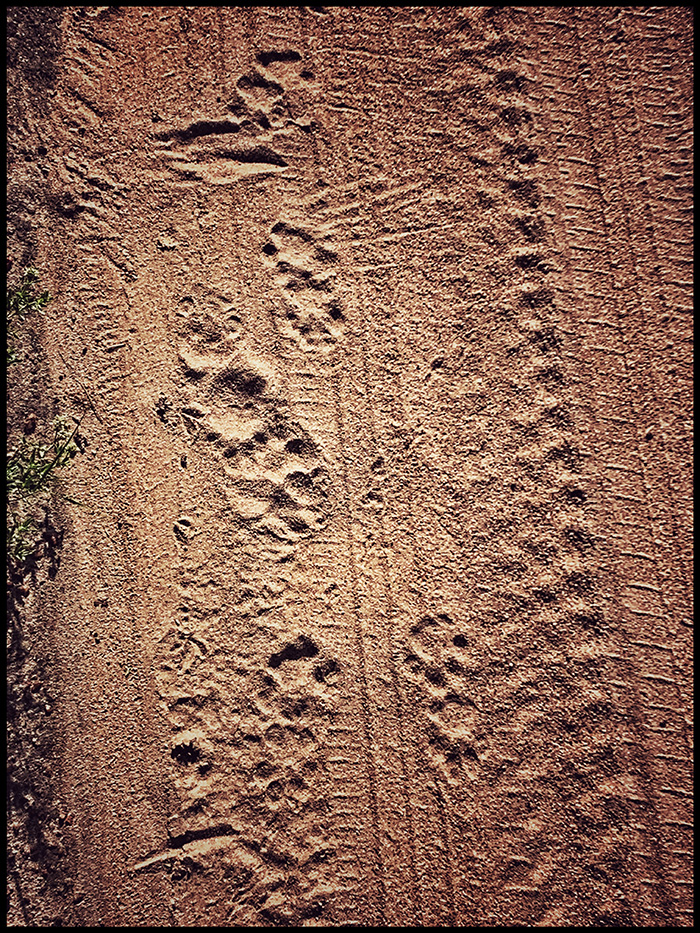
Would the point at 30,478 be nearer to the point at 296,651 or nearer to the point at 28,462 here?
the point at 28,462

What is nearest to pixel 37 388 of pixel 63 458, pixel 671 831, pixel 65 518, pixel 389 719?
pixel 63 458

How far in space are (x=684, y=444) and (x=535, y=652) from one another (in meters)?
1.05

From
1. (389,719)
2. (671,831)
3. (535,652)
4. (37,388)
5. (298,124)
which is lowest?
(671,831)

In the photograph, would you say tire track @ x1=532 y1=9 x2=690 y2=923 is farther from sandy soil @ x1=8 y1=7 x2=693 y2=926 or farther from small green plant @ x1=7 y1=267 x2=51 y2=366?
small green plant @ x1=7 y1=267 x2=51 y2=366

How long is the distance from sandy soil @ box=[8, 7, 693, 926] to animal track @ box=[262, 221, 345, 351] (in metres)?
0.02

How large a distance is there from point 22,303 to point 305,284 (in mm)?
1247

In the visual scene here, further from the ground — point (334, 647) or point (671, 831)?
point (334, 647)

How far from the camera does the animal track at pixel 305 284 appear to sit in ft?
7.57

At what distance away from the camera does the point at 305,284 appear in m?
2.32

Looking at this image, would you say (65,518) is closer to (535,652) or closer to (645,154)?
(535,652)

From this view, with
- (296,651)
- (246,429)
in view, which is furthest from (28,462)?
(296,651)

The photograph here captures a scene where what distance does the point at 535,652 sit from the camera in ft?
7.08

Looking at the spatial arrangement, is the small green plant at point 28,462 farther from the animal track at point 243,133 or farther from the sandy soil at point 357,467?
the animal track at point 243,133

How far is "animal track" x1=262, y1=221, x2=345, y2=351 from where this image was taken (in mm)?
2307
